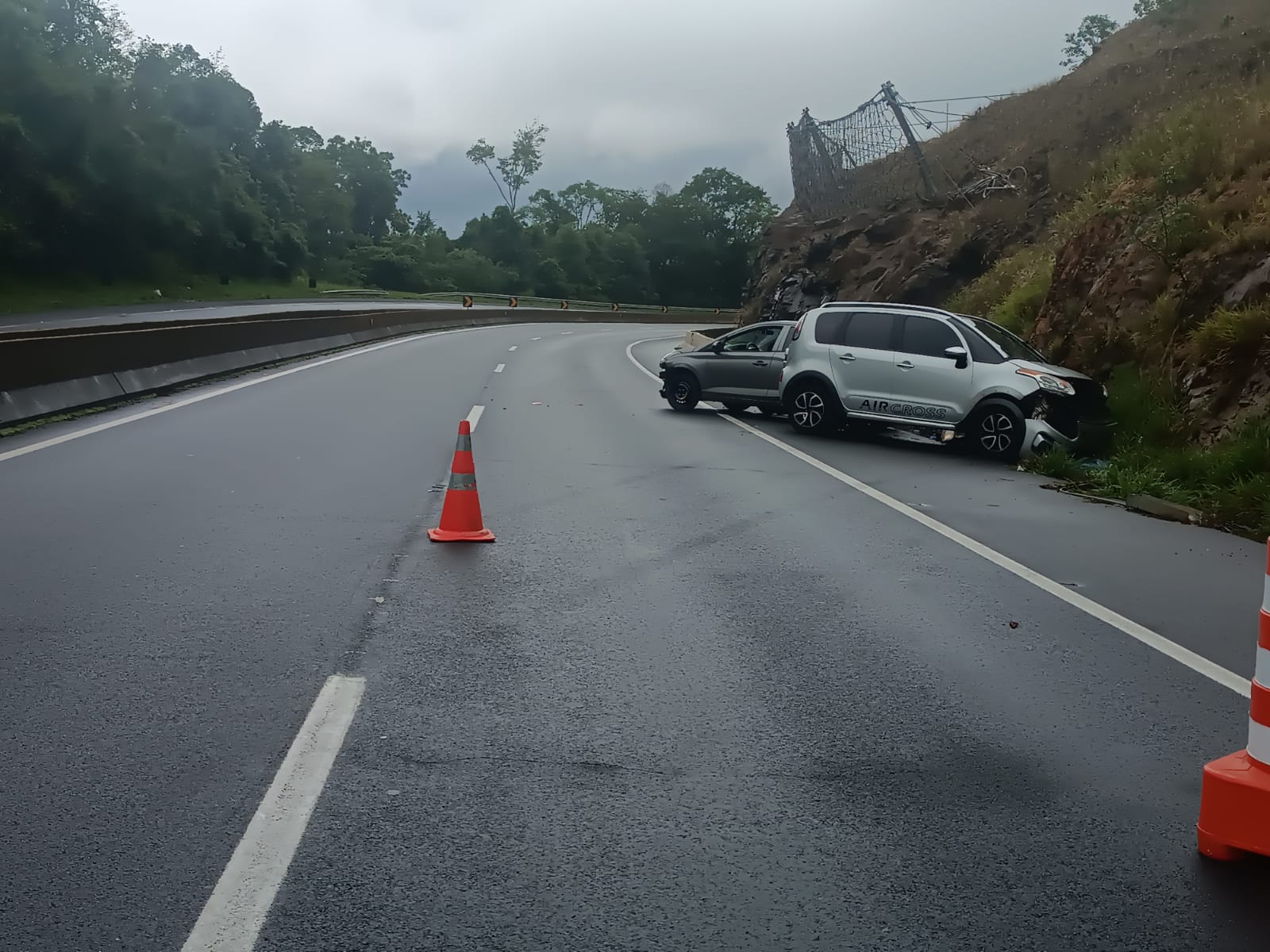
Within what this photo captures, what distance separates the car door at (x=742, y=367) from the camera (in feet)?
64.2

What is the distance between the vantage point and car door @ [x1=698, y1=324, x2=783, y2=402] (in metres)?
19.6

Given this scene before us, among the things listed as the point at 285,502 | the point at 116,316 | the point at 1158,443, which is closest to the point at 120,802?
the point at 285,502

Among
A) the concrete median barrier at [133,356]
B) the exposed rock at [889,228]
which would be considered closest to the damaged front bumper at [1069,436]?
the concrete median barrier at [133,356]

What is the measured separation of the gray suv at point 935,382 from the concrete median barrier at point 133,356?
28.7 feet

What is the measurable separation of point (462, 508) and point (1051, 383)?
8.47m

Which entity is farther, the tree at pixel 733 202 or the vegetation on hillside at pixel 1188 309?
the tree at pixel 733 202

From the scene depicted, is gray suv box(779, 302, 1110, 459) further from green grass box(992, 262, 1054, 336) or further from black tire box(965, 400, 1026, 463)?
green grass box(992, 262, 1054, 336)

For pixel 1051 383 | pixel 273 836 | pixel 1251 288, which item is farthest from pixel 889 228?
pixel 273 836

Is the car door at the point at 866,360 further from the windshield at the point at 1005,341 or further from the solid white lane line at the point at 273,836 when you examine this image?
the solid white lane line at the point at 273,836

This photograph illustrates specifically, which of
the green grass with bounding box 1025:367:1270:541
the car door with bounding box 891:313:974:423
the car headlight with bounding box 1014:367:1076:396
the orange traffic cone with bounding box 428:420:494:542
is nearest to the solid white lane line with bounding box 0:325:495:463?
the orange traffic cone with bounding box 428:420:494:542

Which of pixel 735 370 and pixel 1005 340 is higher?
pixel 1005 340

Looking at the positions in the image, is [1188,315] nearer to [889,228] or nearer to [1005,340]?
[1005,340]

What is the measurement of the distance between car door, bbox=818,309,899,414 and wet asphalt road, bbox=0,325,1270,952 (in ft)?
18.7

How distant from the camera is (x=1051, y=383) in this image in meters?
15.0
